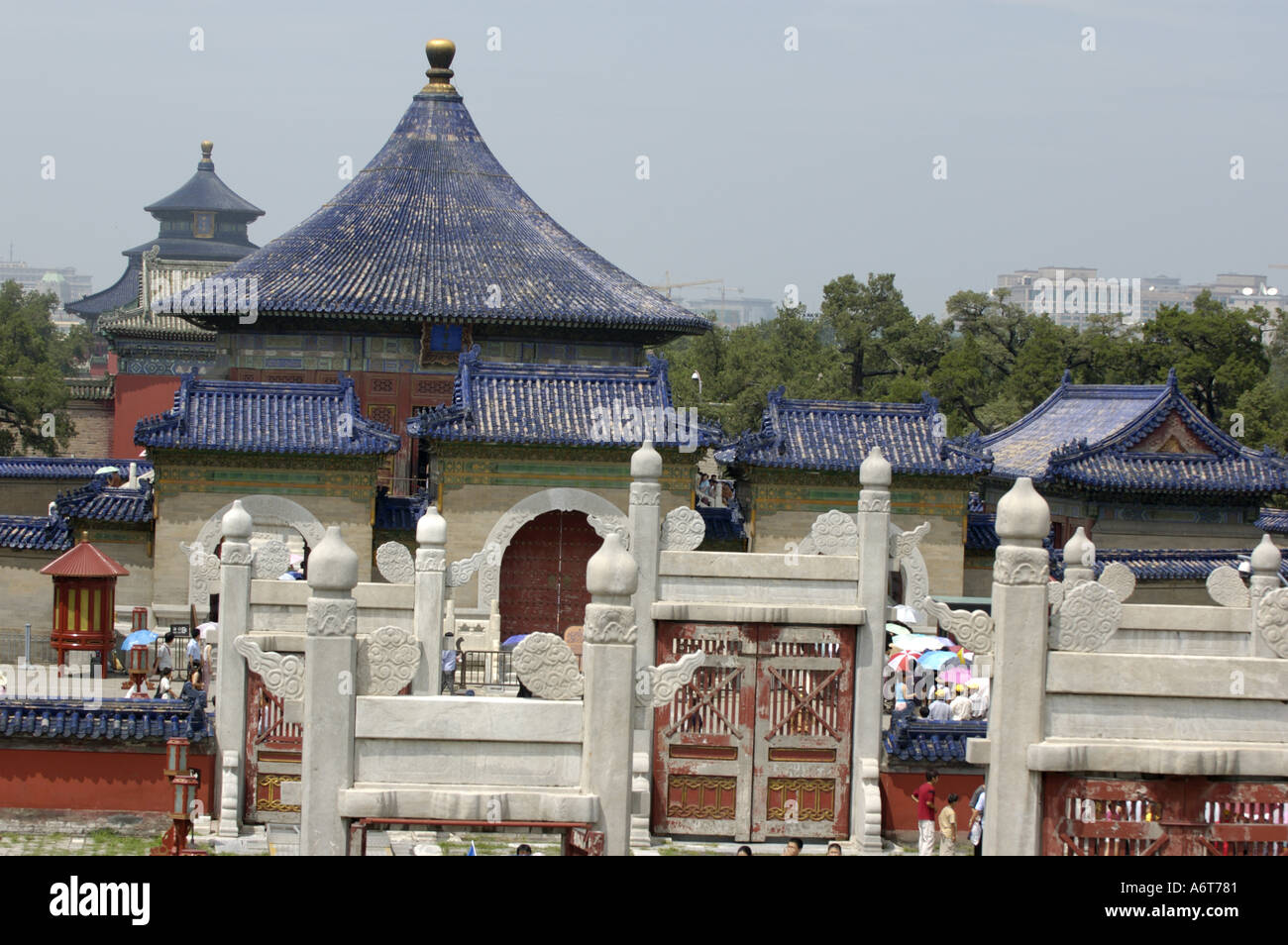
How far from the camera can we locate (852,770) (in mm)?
15281

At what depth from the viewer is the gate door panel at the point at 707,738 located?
15109 millimetres

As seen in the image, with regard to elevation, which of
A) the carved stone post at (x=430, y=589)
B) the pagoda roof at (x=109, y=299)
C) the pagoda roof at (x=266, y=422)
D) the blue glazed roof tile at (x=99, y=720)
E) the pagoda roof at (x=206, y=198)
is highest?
the pagoda roof at (x=206, y=198)

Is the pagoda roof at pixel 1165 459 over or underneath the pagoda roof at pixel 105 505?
over

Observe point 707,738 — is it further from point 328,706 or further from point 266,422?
point 266,422

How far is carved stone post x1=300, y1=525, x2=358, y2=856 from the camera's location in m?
9.30

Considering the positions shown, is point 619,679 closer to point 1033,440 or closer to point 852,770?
point 852,770

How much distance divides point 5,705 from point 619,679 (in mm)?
8610

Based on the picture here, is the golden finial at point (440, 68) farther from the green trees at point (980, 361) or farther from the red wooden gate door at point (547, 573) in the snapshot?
the red wooden gate door at point (547, 573)

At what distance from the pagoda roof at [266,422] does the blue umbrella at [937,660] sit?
35.1 feet

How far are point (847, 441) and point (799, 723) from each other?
48.3 ft

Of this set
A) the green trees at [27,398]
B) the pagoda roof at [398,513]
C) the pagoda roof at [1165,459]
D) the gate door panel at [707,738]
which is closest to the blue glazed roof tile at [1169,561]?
the pagoda roof at [1165,459]

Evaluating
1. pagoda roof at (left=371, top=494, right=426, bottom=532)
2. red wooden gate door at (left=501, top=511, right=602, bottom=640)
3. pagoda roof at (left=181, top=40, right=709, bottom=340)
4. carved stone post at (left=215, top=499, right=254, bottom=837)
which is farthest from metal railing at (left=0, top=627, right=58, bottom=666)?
carved stone post at (left=215, top=499, right=254, bottom=837)
